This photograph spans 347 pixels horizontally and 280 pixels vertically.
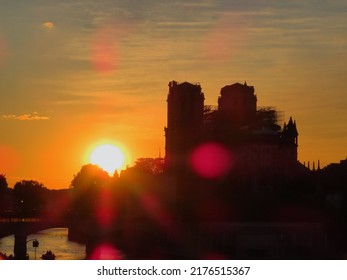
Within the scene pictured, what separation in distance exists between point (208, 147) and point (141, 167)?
11710 mm

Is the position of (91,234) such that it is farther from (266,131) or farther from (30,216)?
(30,216)

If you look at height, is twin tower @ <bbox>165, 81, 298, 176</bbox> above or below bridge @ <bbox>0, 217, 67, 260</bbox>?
above

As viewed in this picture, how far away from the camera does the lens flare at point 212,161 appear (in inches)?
1569

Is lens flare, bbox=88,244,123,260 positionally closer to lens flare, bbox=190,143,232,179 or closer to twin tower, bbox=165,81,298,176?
lens flare, bbox=190,143,232,179

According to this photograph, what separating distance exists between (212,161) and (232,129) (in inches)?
71.5

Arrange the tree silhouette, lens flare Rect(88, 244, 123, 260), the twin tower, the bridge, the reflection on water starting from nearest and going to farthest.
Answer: the bridge → lens flare Rect(88, 244, 123, 260) → the reflection on water → the twin tower → the tree silhouette

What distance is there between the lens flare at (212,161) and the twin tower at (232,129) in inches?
9.9

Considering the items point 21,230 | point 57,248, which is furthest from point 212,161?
point 21,230

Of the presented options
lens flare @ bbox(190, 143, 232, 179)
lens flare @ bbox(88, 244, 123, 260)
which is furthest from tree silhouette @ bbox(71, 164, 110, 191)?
lens flare @ bbox(88, 244, 123, 260)

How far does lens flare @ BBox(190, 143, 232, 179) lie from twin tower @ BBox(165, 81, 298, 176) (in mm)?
251

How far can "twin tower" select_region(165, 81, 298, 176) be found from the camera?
39844 millimetres

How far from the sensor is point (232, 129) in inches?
1629

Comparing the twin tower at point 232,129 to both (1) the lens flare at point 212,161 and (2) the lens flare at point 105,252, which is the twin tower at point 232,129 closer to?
(1) the lens flare at point 212,161
